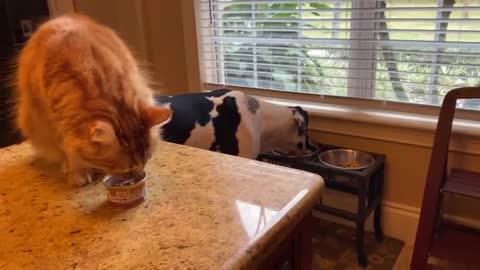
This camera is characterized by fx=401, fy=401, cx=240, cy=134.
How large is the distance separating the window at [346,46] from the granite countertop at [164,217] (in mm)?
1365

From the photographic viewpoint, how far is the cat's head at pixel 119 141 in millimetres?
798

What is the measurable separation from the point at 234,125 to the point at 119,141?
42.3 inches

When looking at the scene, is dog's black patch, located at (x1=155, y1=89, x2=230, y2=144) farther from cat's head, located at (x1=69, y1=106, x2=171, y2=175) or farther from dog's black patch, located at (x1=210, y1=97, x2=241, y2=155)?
cat's head, located at (x1=69, y1=106, x2=171, y2=175)

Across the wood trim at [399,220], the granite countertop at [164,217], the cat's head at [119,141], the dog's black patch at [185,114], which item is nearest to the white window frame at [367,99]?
the wood trim at [399,220]

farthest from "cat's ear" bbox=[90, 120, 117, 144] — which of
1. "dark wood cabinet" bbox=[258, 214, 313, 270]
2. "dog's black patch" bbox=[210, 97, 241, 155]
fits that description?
"dog's black patch" bbox=[210, 97, 241, 155]

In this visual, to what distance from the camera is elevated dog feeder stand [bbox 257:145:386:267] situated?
6.17 ft

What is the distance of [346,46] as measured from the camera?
213cm

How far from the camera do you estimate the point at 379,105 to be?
2.09 metres

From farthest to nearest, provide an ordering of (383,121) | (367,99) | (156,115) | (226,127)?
(367,99)
(383,121)
(226,127)
(156,115)

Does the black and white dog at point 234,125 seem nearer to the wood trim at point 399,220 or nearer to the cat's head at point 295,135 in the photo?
the cat's head at point 295,135

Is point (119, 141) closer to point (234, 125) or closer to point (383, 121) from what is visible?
point (234, 125)

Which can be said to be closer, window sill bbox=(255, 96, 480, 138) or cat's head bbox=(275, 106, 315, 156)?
window sill bbox=(255, 96, 480, 138)

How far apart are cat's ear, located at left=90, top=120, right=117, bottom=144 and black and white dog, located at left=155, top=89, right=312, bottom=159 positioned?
2.68 ft

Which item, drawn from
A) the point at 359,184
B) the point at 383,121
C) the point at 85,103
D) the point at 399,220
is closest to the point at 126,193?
the point at 85,103
